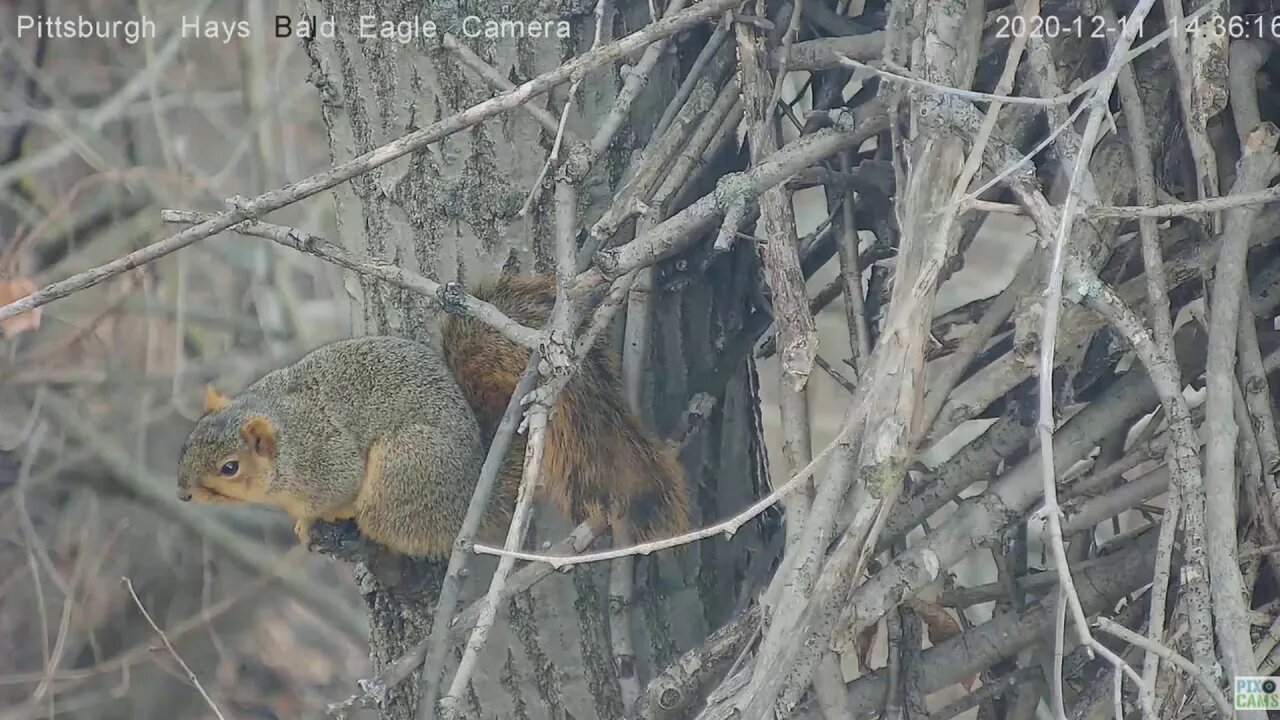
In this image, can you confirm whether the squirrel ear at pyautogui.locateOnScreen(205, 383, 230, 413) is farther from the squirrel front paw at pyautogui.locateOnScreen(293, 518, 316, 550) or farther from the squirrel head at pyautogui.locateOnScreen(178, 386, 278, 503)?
the squirrel front paw at pyautogui.locateOnScreen(293, 518, 316, 550)

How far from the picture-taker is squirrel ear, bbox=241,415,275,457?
73.5 inches

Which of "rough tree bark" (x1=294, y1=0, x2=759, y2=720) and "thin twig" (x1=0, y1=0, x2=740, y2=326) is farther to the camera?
"rough tree bark" (x1=294, y1=0, x2=759, y2=720)

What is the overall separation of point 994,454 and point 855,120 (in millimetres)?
341

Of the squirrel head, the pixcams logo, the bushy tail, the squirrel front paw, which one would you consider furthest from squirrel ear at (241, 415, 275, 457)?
the pixcams logo

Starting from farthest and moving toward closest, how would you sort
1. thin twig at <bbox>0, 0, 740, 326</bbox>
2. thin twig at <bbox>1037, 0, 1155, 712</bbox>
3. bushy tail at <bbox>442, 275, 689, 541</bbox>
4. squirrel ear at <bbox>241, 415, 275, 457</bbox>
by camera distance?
1. squirrel ear at <bbox>241, 415, 275, 457</bbox>
2. bushy tail at <bbox>442, 275, 689, 541</bbox>
3. thin twig at <bbox>0, 0, 740, 326</bbox>
4. thin twig at <bbox>1037, 0, 1155, 712</bbox>


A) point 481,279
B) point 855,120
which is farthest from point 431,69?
point 855,120

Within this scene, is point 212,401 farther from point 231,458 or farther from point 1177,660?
point 1177,660

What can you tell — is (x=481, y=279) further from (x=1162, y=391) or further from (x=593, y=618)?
(x=1162, y=391)

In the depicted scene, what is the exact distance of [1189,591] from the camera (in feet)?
3.45

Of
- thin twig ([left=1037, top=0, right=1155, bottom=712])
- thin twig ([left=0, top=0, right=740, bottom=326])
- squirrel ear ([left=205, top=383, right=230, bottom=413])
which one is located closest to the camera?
thin twig ([left=1037, top=0, right=1155, bottom=712])

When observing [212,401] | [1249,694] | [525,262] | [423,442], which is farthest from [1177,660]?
[212,401]

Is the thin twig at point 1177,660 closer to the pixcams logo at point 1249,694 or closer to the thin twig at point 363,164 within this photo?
the pixcams logo at point 1249,694

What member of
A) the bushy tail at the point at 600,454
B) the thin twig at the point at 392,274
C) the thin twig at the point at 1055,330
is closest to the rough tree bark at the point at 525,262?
the bushy tail at the point at 600,454

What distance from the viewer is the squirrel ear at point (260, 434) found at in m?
1.87
